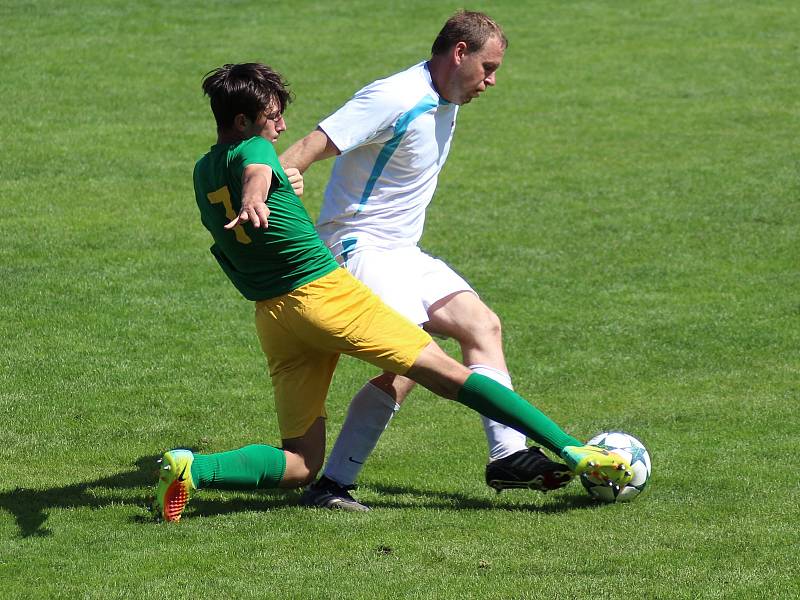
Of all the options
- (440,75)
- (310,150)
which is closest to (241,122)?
(310,150)

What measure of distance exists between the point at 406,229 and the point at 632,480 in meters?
1.63

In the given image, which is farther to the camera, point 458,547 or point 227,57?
point 227,57

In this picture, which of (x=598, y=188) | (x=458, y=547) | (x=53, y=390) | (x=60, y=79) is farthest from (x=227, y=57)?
(x=458, y=547)

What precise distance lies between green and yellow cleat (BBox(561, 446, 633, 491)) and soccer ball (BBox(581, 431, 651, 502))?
88 mm

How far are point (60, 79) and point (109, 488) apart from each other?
12008 mm

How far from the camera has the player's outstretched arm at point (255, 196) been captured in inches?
201

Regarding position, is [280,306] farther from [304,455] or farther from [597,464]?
[597,464]

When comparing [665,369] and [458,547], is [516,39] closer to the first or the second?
[665,369]

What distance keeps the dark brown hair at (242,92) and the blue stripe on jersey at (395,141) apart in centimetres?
79


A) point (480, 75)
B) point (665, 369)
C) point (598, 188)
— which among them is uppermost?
point (480, 75)

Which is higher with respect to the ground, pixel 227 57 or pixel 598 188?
pixel 227 57

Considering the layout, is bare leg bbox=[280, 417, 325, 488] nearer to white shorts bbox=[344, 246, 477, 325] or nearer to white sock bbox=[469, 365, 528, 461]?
white shorts bbox=[344, 246, 477, 325]

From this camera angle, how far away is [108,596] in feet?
15.9

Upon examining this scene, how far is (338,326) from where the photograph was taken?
5.59 metres
